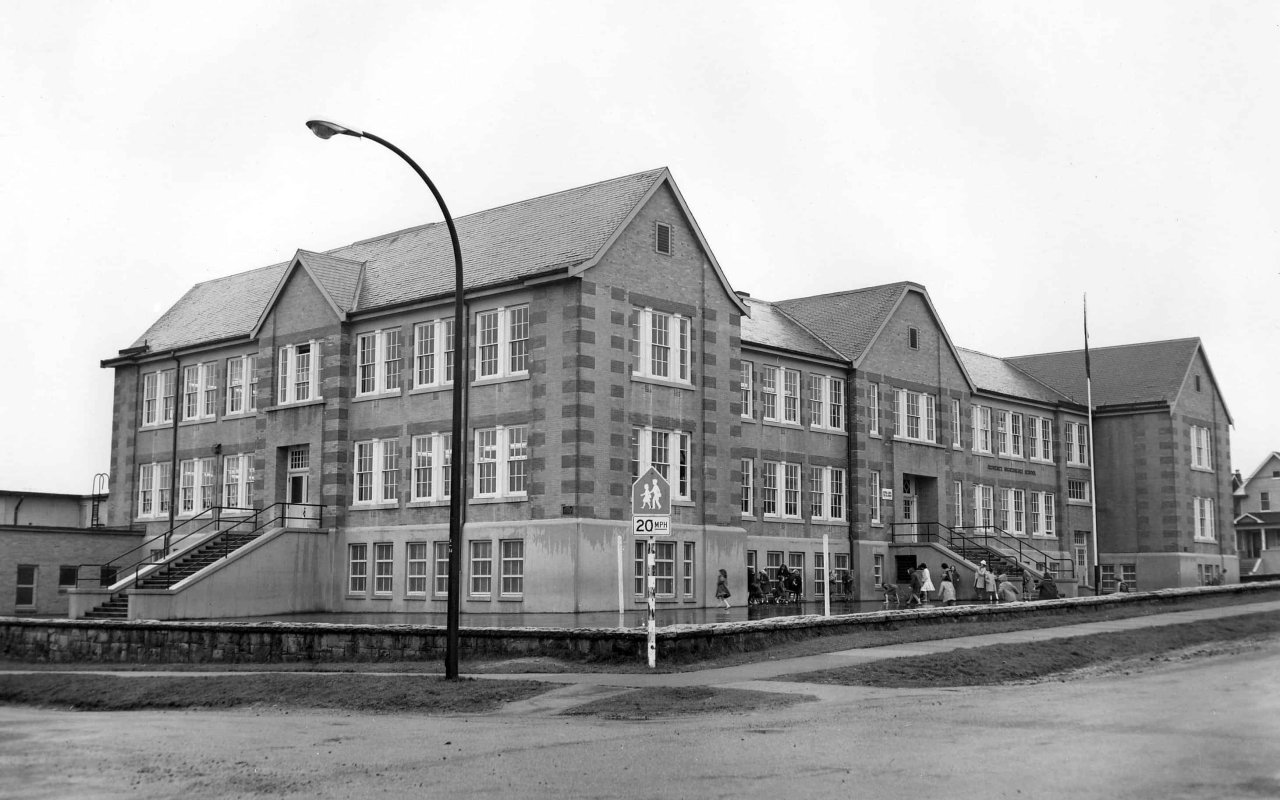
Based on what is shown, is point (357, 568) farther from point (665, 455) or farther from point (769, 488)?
point (769, 488)

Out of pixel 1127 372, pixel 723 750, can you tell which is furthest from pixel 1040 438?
pixel 723 750

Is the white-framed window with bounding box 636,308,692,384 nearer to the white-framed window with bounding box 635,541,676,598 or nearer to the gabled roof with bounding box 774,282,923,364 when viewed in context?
the white-framed window with bounding box 635,541,676,598

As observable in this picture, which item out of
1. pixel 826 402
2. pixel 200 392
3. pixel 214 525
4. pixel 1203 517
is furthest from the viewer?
pixel 1203 517

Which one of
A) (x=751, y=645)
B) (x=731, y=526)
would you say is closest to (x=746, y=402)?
(x=731, y=526)

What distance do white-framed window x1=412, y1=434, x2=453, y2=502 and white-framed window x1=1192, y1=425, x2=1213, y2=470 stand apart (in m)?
38.6

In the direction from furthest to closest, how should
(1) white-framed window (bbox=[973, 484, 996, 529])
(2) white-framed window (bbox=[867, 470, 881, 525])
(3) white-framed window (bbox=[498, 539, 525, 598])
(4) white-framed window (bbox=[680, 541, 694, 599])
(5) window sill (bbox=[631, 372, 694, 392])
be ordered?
(1) white-framed window (bbox=[973, 484, 996, 529])
(2) white-framed window (bbox=[867, 470, 881, 525])
(4) white-framed window (bbox=[680, 541, 694, 599])
(5) window sill (bbox=[631, 372, 694, 392])
(3) white-framed window (bbox=[498, 539, 525, 598])

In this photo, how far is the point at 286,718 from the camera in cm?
1948

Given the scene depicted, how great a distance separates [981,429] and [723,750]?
4478 centimetres

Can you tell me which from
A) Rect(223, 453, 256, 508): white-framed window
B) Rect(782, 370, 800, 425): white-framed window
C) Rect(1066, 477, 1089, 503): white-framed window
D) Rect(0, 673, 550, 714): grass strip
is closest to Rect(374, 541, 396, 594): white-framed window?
Rect(223, 453, 256, 508): white-framed window

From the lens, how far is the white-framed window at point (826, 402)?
161 feet

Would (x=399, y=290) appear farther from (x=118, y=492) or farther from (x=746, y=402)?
(x=118, y=492)

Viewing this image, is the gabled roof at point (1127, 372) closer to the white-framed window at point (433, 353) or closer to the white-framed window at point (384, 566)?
the white-framed window at point (433, 353)

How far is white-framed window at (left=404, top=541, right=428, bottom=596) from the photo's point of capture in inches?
1602

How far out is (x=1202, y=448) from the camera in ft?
214
